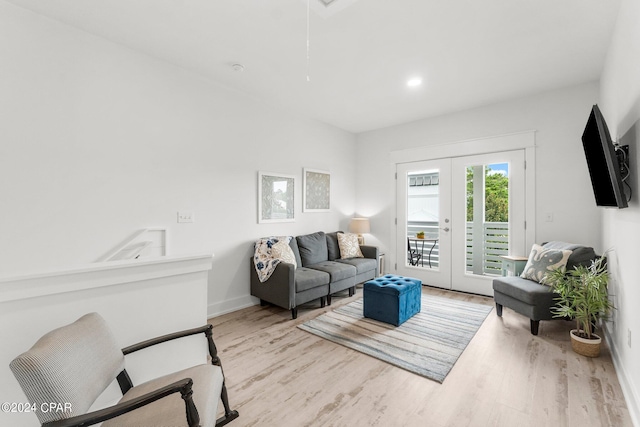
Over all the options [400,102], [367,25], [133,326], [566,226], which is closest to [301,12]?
[367,25]

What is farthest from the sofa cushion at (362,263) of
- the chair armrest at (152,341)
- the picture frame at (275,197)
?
the chair armrest at (152,341)

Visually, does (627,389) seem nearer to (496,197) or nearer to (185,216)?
(496,197)

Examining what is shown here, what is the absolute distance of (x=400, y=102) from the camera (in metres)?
4.09

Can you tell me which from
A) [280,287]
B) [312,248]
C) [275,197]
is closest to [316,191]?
[275,197]

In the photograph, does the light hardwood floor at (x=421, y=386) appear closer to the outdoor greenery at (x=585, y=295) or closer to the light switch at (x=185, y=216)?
the outdoor greenery at (x=585, y=295)

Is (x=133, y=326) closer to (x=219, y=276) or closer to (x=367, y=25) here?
(x=219, y=276)

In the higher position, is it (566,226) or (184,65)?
(184,65)

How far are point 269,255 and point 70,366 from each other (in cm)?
256

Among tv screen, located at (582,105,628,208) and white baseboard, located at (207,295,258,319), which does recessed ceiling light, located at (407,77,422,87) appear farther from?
white baseboard, located at (207,295,258,319)

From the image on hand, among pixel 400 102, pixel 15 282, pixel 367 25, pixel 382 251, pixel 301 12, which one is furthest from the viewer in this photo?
pixel 382 251

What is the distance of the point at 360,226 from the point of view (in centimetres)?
518

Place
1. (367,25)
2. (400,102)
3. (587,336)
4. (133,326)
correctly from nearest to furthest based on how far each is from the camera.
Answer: (133,326), (367,25), (587,336), (400,102)

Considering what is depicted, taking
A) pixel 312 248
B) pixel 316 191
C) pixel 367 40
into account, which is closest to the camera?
pixel 367 40

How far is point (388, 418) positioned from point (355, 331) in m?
1.25
